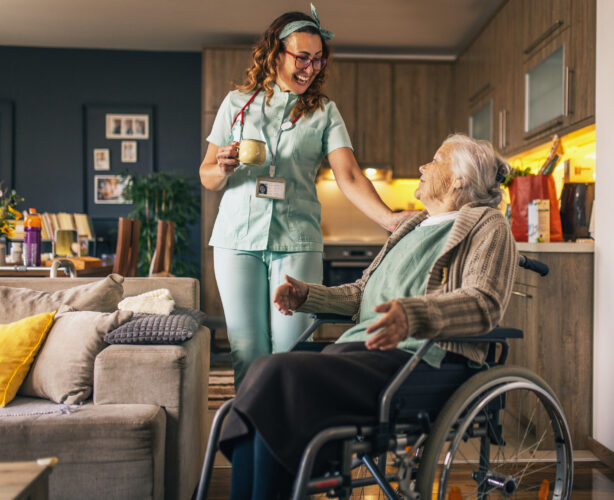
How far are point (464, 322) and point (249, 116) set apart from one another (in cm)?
97

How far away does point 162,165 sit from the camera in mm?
6203

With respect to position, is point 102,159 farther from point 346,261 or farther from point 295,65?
point 295,65

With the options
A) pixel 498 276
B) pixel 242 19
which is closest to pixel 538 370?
pixel 498 276

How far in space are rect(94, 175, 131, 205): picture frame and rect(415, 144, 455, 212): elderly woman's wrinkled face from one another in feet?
16.5

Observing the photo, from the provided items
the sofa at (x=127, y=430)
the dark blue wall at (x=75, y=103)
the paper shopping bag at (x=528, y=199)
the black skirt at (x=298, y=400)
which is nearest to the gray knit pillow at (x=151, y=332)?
the sofa at (x=127, y=430)

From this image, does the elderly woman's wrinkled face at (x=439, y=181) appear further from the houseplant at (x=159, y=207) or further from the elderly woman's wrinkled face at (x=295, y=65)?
the houseplant at (x=159, y=207)

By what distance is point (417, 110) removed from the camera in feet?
18.3

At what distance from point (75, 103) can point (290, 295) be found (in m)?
5.46

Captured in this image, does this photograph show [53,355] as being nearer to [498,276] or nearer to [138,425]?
[138,425]

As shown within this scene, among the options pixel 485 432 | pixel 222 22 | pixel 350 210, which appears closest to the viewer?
pixel 485 432

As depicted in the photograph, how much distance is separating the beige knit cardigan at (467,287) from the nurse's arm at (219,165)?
0.46 metres

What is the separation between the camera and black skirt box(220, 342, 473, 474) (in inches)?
44.2

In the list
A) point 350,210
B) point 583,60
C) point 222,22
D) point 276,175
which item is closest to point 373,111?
point 350,210

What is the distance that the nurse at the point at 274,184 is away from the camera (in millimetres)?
1768
